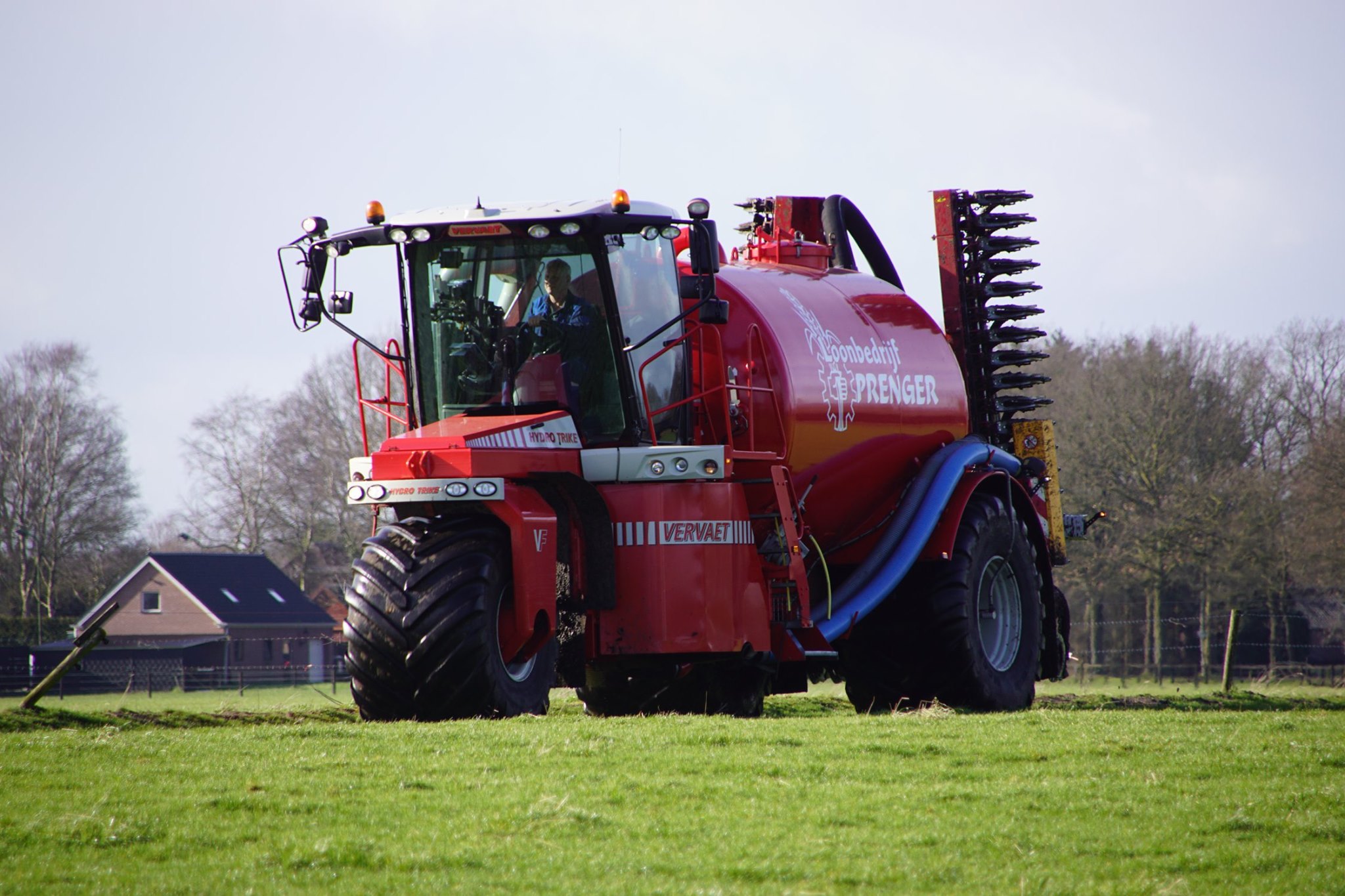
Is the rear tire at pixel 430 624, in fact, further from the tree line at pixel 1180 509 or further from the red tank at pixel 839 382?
the tree line at pixel 1180 509

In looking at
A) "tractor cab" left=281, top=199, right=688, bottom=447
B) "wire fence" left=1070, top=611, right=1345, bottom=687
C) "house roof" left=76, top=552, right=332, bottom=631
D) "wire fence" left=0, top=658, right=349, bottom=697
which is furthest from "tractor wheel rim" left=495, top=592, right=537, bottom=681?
"house roof" left=76, top=552, right=332, bottom=631

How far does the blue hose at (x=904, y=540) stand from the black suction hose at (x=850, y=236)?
2.36 m

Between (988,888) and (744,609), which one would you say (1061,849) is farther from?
(744,609)

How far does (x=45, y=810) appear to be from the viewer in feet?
22.0

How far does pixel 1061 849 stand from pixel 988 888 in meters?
0.67

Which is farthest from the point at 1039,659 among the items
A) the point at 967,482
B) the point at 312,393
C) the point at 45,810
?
the point at 312,393

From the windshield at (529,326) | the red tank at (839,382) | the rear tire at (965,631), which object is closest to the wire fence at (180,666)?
the red tank at (839,382)

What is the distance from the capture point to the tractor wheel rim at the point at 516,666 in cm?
994

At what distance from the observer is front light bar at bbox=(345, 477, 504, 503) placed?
993cm

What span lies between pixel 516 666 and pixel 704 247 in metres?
3.05

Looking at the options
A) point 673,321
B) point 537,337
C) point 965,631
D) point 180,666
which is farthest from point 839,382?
point 180,666

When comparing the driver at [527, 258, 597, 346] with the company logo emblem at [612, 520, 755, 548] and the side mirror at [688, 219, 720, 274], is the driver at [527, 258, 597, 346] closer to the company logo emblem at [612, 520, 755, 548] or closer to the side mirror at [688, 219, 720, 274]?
the side mirror at [688, 219, 720, 274]

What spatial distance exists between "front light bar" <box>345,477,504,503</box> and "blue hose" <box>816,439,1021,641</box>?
320 centimetres

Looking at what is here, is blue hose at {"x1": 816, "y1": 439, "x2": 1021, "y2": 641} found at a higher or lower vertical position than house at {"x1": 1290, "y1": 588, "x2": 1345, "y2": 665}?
higher
